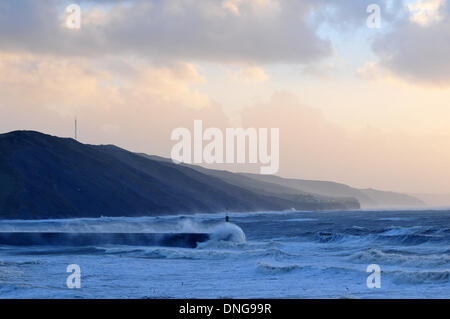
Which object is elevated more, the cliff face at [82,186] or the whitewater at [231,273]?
the cliff face at [82,186]

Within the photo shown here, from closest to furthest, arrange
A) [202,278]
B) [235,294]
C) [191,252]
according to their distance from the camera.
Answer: [235,294] → [202,278] → [191,252]

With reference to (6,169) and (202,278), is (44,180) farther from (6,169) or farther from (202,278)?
(202,278)

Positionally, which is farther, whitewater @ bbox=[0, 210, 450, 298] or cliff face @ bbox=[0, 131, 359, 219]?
cliff face @ bbox=[0, 131, 359, 219]

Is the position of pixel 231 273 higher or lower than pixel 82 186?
lower

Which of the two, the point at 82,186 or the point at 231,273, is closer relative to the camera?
the point at 231,273

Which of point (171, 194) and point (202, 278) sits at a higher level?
point (171, 194)

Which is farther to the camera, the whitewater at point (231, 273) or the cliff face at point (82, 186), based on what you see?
the cliff face at point (82, 186)
